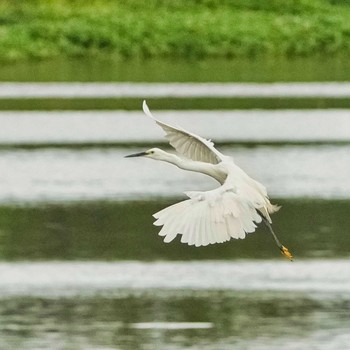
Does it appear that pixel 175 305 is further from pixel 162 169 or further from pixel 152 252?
pixel 162 169

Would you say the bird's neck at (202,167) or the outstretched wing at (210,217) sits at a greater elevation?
the bird's neck at (202,167)

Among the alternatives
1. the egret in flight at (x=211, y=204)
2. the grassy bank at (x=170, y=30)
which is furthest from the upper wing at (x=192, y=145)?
the grassy bank at (x=170, y=30)

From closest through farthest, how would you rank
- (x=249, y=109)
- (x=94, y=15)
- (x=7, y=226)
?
(x=7, y=226) → (x=249, y=109) → (x=94, y=15)

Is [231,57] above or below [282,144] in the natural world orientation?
above

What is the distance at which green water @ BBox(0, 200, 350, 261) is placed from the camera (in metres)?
9.43

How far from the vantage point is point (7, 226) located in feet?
34.3

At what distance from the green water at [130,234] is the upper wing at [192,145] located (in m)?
5.31

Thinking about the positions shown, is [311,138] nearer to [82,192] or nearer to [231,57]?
[82,192]

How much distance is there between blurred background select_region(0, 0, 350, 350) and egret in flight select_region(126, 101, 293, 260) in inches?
A: 84.1

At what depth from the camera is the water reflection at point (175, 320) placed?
Answer: 22.9 feet

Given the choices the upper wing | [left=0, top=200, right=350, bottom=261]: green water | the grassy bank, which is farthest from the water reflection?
the grassy bank

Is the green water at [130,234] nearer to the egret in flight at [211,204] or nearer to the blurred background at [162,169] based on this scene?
the blurred background at [162,169]

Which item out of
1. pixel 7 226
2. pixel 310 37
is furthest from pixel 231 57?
pixel 7 226

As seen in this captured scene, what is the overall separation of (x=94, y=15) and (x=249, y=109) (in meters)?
9.40
